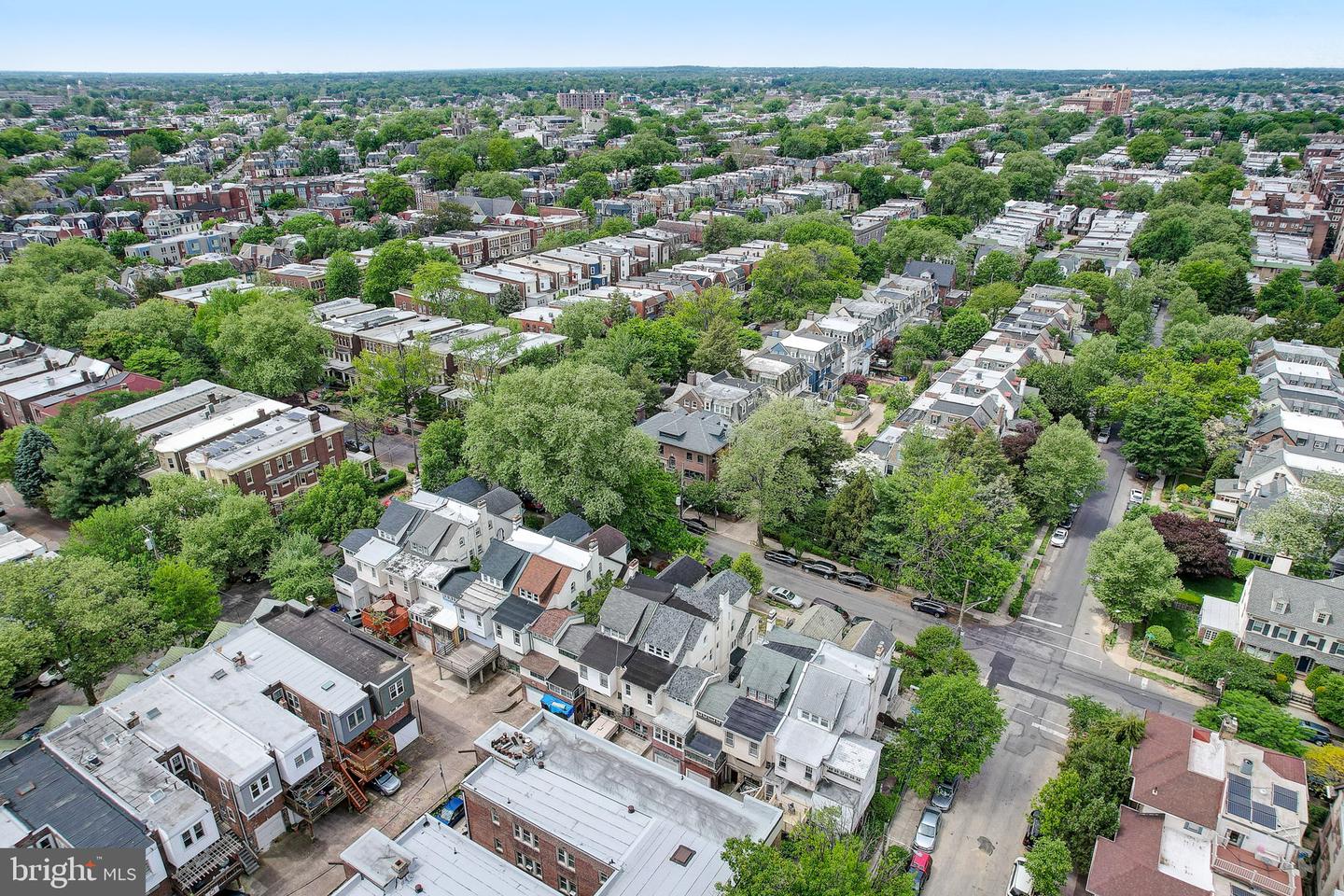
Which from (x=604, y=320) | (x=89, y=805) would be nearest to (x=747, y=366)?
(x=604, y=320)

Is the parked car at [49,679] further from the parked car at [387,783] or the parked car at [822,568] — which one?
the parked car at [822,568]

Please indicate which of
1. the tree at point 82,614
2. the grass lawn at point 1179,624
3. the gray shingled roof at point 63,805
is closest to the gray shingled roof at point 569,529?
the tree at point 82,614

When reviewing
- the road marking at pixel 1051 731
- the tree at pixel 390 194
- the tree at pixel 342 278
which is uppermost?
the tree at pixel 390 194

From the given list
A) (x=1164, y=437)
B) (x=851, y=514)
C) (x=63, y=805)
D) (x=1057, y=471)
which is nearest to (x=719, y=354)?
(x=851, y=514)

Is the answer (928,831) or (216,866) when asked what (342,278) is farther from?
(928,831)

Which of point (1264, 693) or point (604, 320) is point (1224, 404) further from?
point (604, 320)
